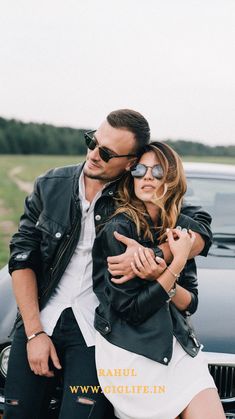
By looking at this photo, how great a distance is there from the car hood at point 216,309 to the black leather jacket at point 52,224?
18.6 inches

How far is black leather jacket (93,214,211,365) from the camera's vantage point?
2.67 meters

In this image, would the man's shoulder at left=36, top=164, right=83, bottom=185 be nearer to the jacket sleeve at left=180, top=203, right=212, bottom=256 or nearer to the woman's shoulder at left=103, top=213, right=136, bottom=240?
the woman's shoulder at left=103, top=213, right=136, bottom=240

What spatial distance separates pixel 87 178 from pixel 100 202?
6.9 inches

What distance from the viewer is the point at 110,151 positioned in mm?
3010

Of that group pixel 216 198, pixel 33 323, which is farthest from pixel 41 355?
pixel 216 198

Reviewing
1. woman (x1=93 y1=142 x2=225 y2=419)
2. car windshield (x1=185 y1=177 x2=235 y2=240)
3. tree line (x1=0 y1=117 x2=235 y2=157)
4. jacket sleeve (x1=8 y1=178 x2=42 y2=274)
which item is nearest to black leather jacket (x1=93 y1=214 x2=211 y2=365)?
woman (x1=93 y1=142 x2=225 y2=419)

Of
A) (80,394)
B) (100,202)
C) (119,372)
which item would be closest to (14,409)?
(80,394)

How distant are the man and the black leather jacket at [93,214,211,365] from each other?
161mm

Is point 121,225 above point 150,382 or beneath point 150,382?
above

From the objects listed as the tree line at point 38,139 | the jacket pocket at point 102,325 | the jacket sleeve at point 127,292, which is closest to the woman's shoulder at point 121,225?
the jacket sleeve at point 127,292

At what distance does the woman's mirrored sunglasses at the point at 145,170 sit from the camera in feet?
9.41

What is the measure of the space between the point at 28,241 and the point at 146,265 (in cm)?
67

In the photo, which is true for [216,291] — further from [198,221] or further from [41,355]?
[41,355]

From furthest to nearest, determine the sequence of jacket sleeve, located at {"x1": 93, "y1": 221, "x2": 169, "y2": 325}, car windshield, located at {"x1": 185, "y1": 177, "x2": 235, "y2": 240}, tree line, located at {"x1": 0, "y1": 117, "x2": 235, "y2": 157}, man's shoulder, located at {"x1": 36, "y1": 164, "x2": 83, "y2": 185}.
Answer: tree line, located at {"x1": 0, "y1": 117, "x2": 235, "y2": 157}
car windshield, located at {"x1": 185, "y1": 177, "x2": 235, "y2": 240}
man's shoulder, located at {"x1": 36, "y1": 164, "x2": 83, "y2": 185}
jacket sleeve, located at {"x1": 93, "y1": 221, "x2": 169, "y2": 325}
